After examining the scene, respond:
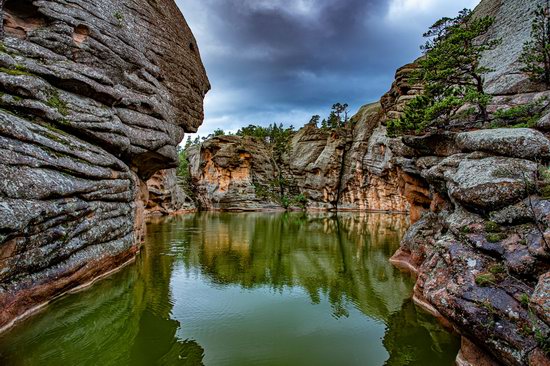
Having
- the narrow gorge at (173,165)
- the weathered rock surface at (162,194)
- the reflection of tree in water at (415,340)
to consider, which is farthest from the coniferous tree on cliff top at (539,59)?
the weathered rock surface at (162,194)

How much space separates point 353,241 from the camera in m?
27.5

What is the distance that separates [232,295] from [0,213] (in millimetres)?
8633

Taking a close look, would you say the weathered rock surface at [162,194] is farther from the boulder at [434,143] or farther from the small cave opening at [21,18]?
the boulder at [434,143]

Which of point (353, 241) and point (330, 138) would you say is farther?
point (330, 138)

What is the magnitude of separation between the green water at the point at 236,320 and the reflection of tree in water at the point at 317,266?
0.10 metres

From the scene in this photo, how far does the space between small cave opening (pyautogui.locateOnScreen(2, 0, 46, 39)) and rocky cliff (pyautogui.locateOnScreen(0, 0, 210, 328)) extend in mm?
46

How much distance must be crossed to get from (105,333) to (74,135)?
869 centimetres

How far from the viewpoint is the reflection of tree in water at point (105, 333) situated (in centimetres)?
803

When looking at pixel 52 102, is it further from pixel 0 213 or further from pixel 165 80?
pixel 165 80

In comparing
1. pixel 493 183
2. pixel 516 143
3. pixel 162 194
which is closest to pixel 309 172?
pixel 162 194

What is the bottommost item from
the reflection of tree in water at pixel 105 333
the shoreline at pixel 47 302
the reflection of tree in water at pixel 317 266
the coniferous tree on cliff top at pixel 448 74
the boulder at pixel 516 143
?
the reflection of tree in water at pixel 317 266

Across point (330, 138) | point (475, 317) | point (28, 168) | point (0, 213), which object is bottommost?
point (475, 317)

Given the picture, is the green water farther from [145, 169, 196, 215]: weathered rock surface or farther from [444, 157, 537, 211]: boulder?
[145, 169, 196, 215]: weathered rock surface

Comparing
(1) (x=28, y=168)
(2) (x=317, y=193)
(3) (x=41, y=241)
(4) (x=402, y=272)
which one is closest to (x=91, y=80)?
(1) (x=28, y=168)
